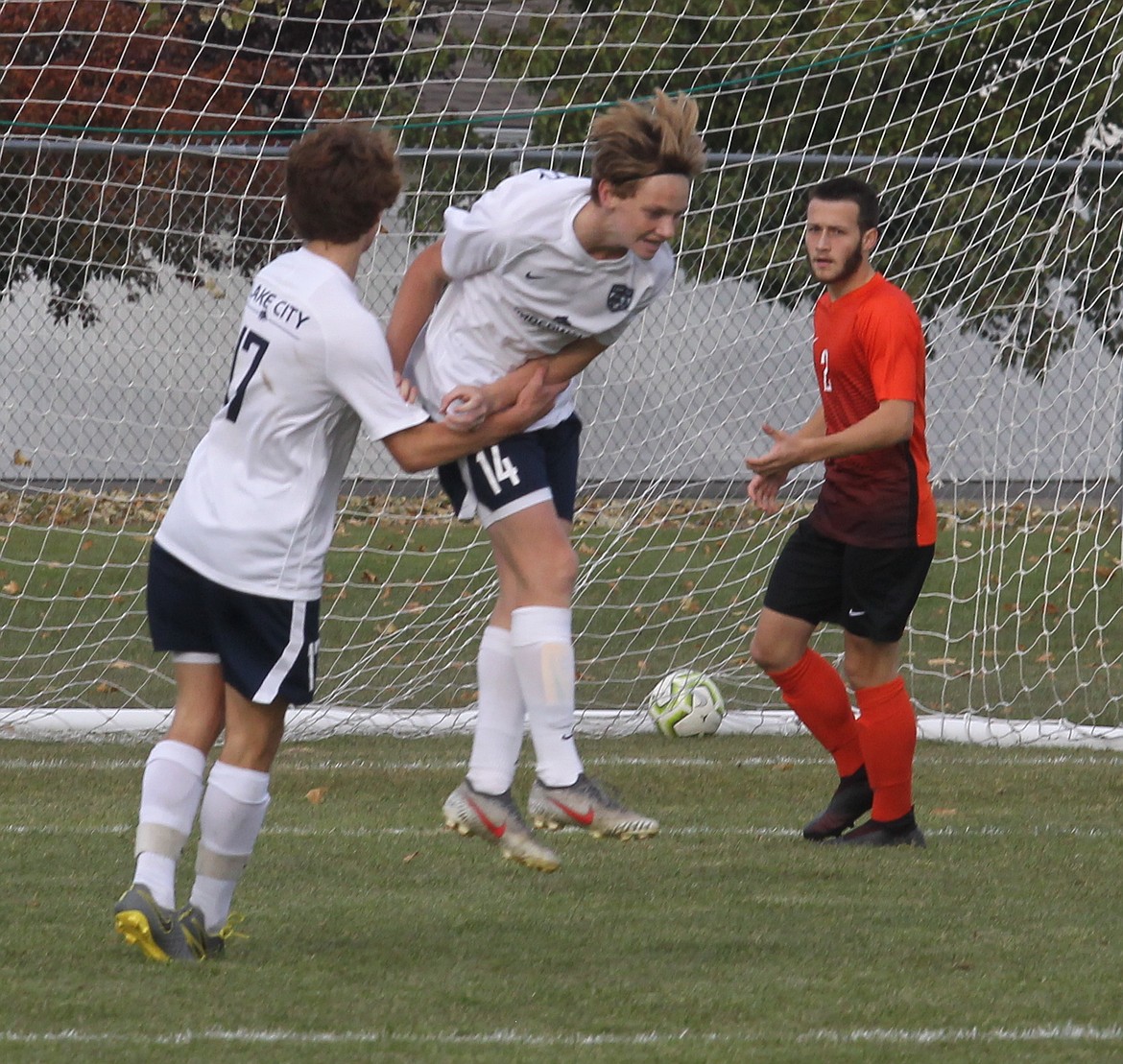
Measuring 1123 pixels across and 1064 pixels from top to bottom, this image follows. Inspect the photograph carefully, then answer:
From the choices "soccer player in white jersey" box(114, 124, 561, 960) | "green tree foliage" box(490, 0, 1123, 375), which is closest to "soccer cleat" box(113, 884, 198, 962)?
"soccer player in white jersey" box(114, 124, 561, 960)

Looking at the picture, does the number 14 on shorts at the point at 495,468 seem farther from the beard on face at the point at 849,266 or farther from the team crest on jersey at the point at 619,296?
the beard on face at the point at 849,266

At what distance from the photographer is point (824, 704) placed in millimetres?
6406

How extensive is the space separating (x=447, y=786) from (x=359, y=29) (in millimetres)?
5859

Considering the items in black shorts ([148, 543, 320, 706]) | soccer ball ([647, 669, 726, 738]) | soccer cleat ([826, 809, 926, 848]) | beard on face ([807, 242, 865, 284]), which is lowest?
soccer ball ([647, 669, 726, 738])

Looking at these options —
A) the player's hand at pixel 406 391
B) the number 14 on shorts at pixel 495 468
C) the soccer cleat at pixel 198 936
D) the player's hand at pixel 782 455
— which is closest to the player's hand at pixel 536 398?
the number 14 on shorts at pixel 495 468

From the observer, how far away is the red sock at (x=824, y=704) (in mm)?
6395

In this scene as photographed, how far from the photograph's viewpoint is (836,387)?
244 inches

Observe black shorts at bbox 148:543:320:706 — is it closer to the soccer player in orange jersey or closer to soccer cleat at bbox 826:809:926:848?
the soccer player in orange jersey

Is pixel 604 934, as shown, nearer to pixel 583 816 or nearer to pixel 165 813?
pixel 583 816

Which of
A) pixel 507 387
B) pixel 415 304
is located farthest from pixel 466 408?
pixel 415 304

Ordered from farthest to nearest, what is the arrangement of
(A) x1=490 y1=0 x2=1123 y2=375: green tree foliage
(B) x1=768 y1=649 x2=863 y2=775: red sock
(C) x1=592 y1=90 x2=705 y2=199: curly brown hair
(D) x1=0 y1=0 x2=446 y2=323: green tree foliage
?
(D) x1=0 y1=0 x2=446 y2=323: green tree foliage, (A) x1=490 y1=0 x2=1123 y2=375: green tree foliage, (B) x1=768 y1=649 x2=863 y2=775: red sock, (C) x1=592 y1=90 x2=705 y2=199: curly brown hair

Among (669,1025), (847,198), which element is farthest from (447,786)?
(669,1025)

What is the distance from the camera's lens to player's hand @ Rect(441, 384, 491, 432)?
455cm

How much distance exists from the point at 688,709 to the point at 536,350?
3.59 m
